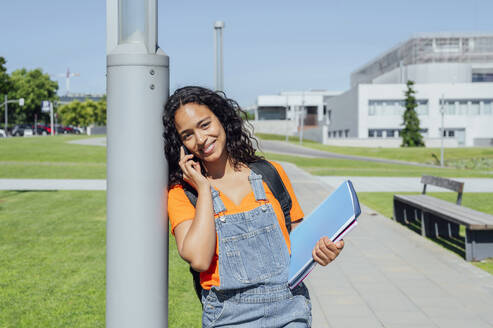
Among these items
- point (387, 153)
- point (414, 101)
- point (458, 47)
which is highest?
point (458, 47)

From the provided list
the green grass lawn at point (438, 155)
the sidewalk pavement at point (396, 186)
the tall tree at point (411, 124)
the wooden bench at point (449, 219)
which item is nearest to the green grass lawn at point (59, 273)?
the wooden bench at point (449, 219)

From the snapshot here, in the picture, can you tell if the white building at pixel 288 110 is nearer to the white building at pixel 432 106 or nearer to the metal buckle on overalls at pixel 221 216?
the white building at pixel 432 106

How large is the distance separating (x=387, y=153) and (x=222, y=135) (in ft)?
148

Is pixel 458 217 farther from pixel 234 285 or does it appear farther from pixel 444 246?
pixel 234 285

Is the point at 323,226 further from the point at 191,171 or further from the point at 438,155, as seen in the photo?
the point at 438,155

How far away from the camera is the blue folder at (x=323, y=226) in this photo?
189cm

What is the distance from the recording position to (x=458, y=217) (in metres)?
7.33

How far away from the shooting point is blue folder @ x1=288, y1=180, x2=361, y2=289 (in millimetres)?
1892

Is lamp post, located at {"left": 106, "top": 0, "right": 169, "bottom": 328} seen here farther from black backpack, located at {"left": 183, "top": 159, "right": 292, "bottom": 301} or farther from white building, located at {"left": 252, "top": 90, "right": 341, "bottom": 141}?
white building, located at {"left": 252, "top": 90, "right": 341, "bottom": 141}

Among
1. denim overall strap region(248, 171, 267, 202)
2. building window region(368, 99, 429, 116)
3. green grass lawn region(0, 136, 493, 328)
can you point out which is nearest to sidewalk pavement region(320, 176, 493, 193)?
green grass lawn region(0, 136, 493, 328)

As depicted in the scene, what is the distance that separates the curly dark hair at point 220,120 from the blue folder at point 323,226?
375 mm

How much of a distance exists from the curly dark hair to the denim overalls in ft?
0.64

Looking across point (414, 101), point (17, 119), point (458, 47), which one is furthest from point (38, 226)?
point (17, 119)

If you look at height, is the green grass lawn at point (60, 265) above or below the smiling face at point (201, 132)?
below
